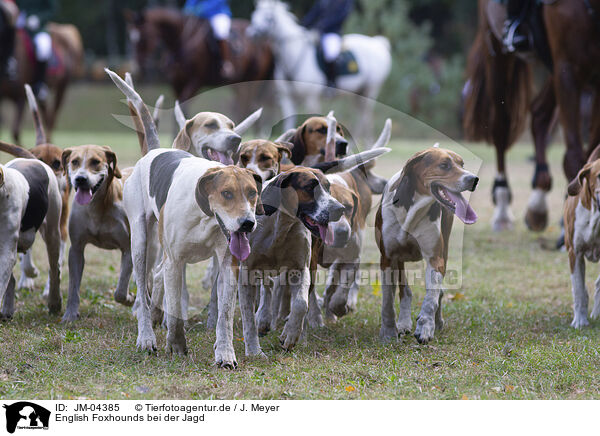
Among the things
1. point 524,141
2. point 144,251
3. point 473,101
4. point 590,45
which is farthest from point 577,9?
point 524,141

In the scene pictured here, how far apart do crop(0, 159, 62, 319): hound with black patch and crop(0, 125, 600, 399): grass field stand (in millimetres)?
269

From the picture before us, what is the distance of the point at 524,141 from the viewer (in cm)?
2862

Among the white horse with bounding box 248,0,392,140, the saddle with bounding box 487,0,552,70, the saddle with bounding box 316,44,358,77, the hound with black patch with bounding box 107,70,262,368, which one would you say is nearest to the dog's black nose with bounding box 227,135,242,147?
the hound with black patch with bounding box 107,70,262,368

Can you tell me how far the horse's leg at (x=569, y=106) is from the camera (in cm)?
745

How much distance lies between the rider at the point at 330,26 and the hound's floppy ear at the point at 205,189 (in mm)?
13010

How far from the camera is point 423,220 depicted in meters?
5.07

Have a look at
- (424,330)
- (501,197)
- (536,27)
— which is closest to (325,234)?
(424,330)

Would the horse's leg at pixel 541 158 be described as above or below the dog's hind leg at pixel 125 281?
above

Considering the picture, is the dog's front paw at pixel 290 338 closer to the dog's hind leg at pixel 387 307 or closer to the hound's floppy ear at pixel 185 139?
the dog's hind leg at pixel 387 307

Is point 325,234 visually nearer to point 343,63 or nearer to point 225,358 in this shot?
point 225,358

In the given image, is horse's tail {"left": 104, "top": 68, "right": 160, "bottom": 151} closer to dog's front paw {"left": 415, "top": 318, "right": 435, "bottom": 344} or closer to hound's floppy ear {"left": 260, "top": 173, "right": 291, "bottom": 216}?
hound's floppy ear {"left": 260, "top": 173, "right": 291, "bottom": 216}

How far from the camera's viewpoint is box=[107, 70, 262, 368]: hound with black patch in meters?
4.07

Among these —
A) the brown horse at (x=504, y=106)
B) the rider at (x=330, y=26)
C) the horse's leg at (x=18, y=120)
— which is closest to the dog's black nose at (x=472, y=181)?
the brown horse at (x=504, y=106)

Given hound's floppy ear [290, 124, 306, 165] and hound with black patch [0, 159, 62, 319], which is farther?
hound's floppy ear [290, 124, 306, 165]
